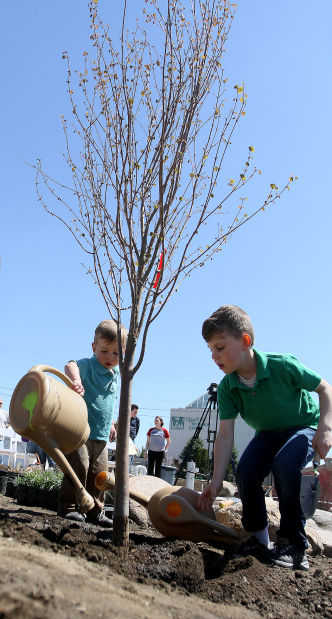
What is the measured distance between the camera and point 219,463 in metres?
3.01

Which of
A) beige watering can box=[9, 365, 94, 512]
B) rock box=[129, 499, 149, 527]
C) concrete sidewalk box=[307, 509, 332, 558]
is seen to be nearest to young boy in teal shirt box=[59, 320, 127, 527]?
rock box=[129, 499, 149, 527]

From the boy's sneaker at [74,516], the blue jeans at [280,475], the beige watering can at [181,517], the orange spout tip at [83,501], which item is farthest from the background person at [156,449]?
the orange spout tip at [83,501]

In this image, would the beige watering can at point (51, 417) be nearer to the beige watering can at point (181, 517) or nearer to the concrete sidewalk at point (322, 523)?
the beige watering can at point (181, 517)

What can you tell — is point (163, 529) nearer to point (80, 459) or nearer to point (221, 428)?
point (221, 428)

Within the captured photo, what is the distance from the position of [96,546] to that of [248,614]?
0.71 meters

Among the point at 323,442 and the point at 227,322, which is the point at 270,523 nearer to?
the point at 323,442

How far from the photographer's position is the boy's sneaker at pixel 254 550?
276cm

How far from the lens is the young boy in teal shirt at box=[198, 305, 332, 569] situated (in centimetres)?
281

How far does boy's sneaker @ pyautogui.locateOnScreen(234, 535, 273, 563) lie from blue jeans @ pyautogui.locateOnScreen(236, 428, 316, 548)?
0.11 m

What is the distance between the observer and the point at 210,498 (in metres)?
2.82

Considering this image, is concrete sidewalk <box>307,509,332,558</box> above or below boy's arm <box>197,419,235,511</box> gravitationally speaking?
below

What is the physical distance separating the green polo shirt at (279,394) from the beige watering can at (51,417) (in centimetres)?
96

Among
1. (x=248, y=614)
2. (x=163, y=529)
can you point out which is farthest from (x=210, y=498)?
(x=248, y=614)

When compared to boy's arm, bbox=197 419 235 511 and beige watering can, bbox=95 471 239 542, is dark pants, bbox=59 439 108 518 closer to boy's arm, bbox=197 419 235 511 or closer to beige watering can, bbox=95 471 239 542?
beige watering can, bbox=95 471 239 542
